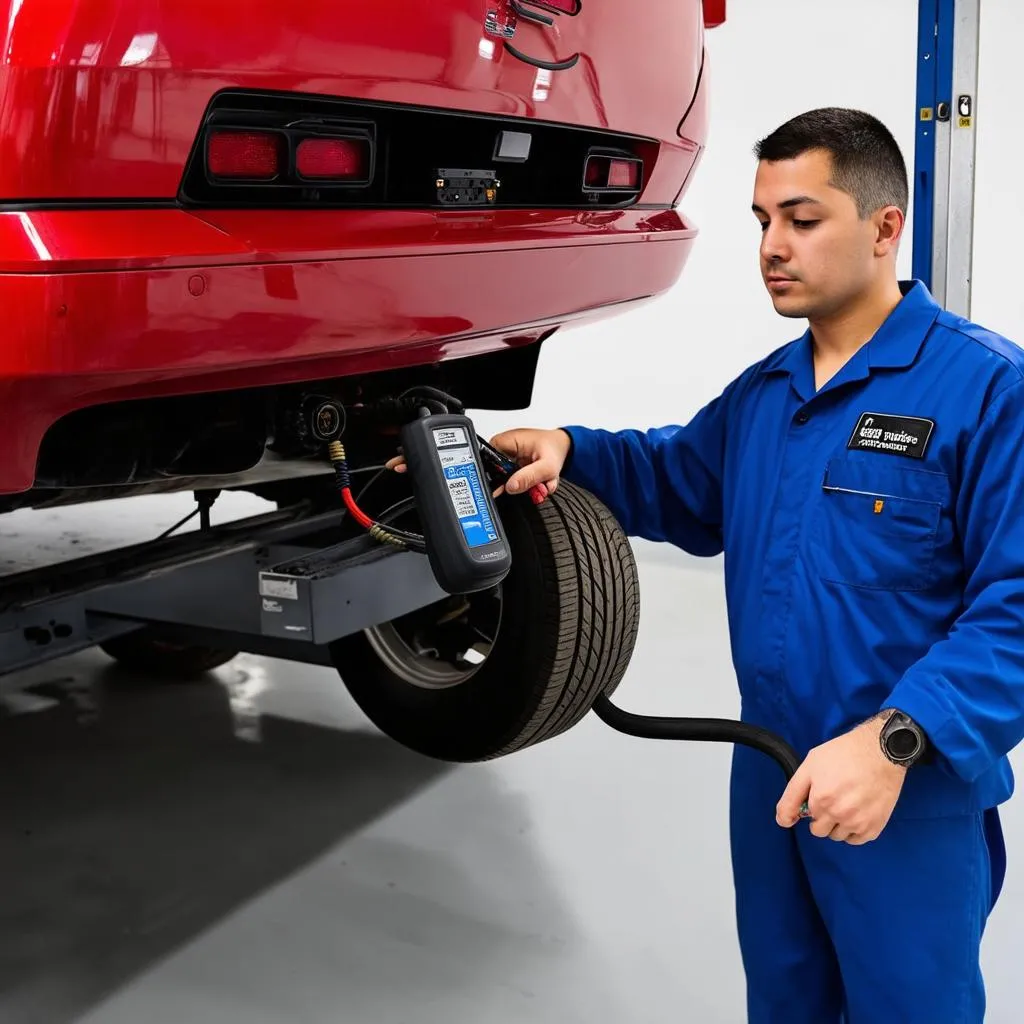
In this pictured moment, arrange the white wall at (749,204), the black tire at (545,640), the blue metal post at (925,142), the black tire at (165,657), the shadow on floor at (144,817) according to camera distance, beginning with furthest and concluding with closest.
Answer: the white wall at (749,204) → the blue metal post at (925,142) → the black tire at (165,657) → the black tire at (545,640) → the shadow on floor at (144,817)

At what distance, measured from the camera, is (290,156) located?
1607 millimetres

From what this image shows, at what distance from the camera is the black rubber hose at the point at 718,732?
140cm

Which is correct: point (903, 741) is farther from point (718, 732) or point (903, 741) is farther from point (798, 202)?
point (798, 202)

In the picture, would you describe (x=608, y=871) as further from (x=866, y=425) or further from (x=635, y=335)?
(x=635, y=335)

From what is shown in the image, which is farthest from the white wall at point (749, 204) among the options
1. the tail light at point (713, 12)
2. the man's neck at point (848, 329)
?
the man's neck at point (848, 329)

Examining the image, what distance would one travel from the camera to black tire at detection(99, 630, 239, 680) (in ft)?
11.3

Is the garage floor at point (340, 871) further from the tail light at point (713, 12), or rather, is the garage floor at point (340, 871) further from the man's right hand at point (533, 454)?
the tail light at point (713, 12)

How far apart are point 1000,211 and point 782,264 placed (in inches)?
149

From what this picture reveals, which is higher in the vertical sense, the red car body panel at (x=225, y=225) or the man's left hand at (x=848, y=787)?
the red car body panel at (x=225, y=225)

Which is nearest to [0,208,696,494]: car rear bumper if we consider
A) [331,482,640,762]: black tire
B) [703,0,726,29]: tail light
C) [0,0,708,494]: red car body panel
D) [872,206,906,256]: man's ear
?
[0,0,708,494]: red car body panel

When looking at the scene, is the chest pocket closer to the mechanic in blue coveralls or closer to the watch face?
the mechanic in blue coveralls

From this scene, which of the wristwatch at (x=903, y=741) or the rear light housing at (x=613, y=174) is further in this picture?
the rear light housing at (x=613, y=174)

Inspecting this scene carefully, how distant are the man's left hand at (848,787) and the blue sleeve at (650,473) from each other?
60 cm

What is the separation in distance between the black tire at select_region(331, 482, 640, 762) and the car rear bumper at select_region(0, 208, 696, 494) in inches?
17.3
